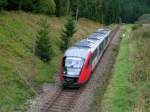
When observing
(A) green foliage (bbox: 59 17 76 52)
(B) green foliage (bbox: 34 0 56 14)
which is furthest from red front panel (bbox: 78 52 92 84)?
(B) green foliage (bbox: 34 0 56 14)

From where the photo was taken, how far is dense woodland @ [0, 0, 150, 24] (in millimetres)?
52309

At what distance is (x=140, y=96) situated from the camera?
21.2 m

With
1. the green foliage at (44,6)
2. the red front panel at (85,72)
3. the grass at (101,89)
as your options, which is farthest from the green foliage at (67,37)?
the green foliage at (44,6)

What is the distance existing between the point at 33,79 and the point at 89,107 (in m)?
6.39

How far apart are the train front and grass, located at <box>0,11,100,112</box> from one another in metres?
2.26

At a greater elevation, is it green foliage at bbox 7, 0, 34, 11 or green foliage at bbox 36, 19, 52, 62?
green foliage at bbox 7, 0, 34, 11

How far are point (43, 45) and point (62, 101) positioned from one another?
26.6 feet

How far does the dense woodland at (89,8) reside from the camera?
52.3 metres

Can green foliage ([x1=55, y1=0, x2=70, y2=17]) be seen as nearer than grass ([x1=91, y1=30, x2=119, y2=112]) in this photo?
No

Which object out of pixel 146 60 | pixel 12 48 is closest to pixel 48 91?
pixel 12 48

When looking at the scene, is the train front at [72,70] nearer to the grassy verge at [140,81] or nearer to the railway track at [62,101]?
the railway track at [62,101]

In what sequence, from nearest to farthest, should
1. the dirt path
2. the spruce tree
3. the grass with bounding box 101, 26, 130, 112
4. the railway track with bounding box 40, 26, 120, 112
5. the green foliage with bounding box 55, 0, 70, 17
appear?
the grass with bounding box 101, 26, 130, 112 → the railway track with bounding box 40, 26, 120, 112 → the dirt path → the spruce tree → the green foliage with bounding box 55, 0, 70, 17

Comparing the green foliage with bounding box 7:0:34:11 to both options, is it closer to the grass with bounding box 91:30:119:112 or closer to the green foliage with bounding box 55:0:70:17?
the green foliage with bounding box 55:0:70:17

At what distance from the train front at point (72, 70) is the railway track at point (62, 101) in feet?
2.23
